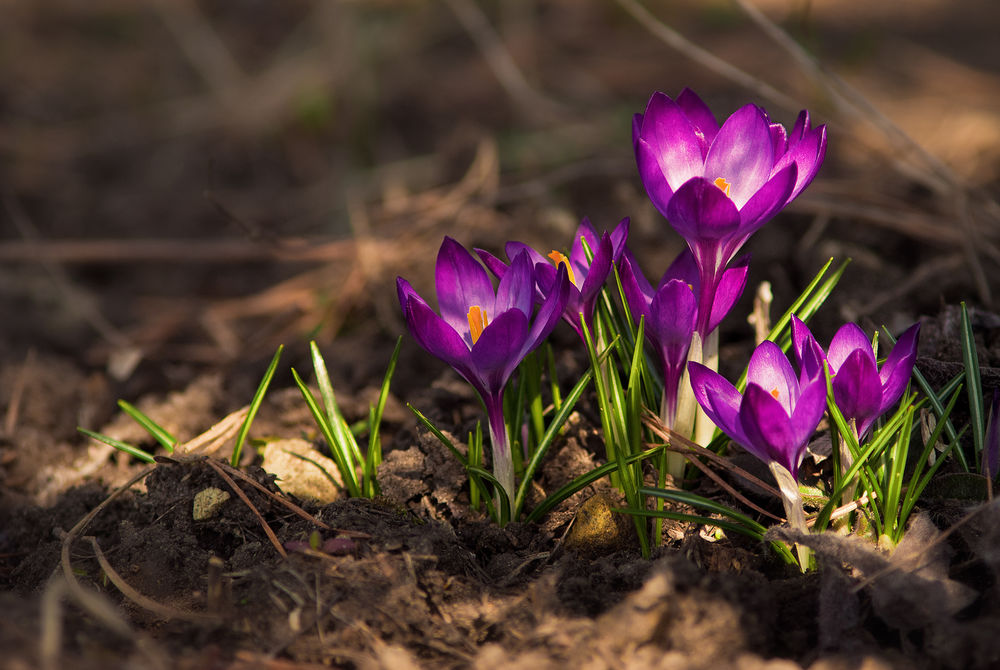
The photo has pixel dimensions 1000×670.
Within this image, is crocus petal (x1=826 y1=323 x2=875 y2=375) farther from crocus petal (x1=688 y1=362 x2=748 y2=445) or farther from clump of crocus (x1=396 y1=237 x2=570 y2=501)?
clump of crocus (x1=396 y1=237 x2=570 y2=501)

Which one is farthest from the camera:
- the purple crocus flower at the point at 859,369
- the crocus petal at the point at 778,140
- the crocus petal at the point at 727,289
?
the crocus petal at the point at 727,289

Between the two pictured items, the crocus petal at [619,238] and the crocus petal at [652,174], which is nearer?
the crocus petal at [652,174]

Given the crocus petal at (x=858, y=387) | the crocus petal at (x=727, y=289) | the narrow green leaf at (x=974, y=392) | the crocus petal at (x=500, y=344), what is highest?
the crocus petal at (x=500, y=344)

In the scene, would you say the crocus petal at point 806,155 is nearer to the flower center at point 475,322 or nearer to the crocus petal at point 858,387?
the crocus petal at point 858,387

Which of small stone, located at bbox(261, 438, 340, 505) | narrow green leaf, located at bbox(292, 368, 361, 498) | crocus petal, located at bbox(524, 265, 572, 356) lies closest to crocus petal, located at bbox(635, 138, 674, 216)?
crocus petal, located at bbox(524, 265, 572, 356)

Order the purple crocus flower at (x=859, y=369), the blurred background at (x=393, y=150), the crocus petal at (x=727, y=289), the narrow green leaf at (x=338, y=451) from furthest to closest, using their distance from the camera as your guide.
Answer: the blurred background at (x=393, y=150), the narrow green leaf at (x=338, y=451), the crocus petal at (x=727, y=289), the purple crocus flower at (x=859, y=369)

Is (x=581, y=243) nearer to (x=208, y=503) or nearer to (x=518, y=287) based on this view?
(x=518, y=287)

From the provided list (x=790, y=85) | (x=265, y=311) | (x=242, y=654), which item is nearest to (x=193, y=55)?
(x=265, y=311)

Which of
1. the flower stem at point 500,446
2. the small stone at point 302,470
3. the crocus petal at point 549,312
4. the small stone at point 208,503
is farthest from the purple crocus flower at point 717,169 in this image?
the small stone at point 208,503
